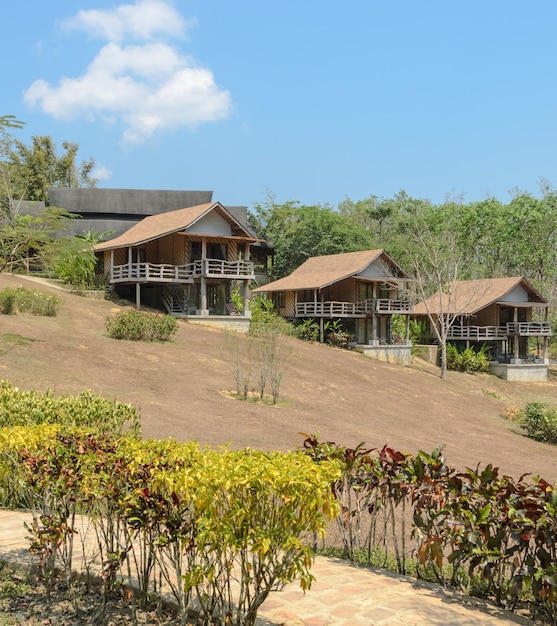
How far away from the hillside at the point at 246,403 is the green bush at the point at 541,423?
722 millimetres

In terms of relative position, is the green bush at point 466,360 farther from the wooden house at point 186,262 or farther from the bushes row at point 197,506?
the bushes row at point 197,506

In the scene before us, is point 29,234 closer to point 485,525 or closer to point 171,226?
point 485,525

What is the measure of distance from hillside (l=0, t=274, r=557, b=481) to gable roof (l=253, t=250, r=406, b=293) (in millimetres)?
8606

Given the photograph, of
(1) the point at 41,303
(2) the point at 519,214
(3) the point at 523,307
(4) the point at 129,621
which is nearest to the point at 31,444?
(4) the point at 129,621

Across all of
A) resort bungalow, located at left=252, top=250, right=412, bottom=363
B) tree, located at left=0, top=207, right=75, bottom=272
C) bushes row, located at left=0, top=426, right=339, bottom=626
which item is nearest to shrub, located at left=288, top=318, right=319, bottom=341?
resort bungalow, located at left=252, top=250, right=412, bottom=363

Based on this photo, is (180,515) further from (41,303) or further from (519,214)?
(519,214)

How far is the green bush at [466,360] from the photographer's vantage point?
1539 inches

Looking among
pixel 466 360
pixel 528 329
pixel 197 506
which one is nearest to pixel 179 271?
pixel 466 360

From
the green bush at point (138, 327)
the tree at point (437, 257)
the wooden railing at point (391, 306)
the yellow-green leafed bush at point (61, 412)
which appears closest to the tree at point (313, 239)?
the tree at point (437, 257)

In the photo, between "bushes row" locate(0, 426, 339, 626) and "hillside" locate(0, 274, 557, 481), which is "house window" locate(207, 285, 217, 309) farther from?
"bushes row" locate(0, 426, 339, 626)

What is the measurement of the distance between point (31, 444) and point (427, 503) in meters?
3.27

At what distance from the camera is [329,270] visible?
134 ft

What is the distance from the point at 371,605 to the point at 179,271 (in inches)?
1226

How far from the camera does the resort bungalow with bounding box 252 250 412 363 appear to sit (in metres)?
38.0
